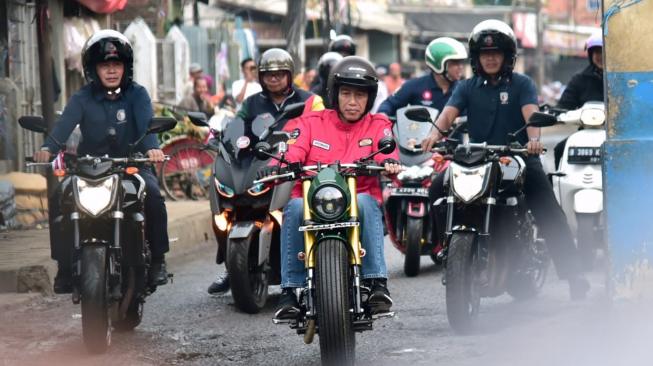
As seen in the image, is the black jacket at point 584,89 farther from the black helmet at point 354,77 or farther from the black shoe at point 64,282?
the black shoe at point 64,282

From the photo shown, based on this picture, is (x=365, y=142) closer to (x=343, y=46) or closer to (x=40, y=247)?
(x=40, y=247)

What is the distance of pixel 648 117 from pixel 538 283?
84.0 inches

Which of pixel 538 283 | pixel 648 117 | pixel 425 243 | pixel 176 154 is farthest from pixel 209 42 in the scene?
pixel 648 117

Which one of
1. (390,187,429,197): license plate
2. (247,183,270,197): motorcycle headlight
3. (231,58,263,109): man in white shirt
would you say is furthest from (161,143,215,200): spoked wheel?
(247,183,270,197): motorcycle headlight

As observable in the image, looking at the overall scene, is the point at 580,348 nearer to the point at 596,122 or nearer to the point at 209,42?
the point at 596,122

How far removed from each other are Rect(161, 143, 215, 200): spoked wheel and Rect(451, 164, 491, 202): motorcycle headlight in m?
10.9

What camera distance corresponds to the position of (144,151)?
8.93 meters

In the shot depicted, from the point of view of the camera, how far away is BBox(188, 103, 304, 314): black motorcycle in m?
9.32

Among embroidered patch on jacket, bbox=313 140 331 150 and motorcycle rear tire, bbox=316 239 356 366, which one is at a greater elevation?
embroidered patch on jacket, bbox=313 140 331 150

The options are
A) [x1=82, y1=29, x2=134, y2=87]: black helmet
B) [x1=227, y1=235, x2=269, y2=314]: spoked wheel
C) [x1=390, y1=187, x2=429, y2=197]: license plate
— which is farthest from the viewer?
[x1=390, y1=187, x2=429, y2=197]: license plate

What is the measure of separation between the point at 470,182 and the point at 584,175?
2.75 m

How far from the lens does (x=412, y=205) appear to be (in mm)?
11414

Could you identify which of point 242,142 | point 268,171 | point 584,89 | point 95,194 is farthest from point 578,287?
point 95,194

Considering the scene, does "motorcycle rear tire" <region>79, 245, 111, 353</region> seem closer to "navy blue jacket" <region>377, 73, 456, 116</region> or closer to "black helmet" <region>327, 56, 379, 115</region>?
"black helmet" <region>327, 56, 379, 115</region>
